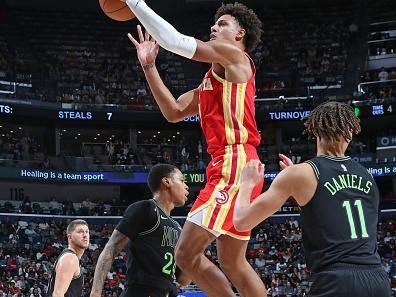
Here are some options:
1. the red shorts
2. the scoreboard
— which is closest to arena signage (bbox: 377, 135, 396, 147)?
the scoreboard

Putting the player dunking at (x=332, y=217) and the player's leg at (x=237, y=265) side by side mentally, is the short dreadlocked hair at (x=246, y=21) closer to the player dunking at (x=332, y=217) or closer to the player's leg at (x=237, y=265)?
the player's leg at (x=237, y=265)

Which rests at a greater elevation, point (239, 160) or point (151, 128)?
point (151, 128)

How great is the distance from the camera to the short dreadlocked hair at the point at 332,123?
141 inches

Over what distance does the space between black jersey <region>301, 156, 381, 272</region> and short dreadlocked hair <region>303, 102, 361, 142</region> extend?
0.16 m

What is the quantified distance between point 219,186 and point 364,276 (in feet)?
5.13

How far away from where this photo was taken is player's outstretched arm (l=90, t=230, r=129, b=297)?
16.5ft

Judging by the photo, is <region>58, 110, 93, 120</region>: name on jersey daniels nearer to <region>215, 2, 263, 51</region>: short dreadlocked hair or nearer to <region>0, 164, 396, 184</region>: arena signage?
<region>0, 164, 396, 184</region>: arena signage

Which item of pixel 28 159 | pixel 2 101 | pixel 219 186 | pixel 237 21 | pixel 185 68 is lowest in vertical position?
pixel 219 186

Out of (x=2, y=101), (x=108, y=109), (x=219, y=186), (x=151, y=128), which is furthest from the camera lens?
(x=151, y=128)

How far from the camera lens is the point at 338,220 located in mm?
3391

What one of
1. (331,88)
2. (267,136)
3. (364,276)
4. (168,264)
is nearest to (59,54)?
(267,136)

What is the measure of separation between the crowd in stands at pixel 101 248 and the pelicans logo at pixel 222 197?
17.3 m

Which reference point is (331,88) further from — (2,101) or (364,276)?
(364,276)

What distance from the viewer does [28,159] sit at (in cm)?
2959
